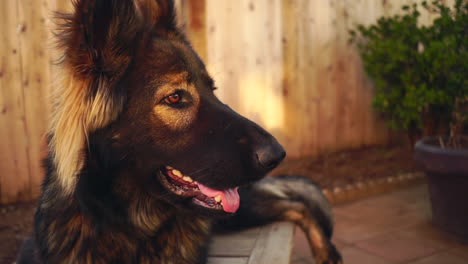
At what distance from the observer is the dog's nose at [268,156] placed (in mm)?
1593

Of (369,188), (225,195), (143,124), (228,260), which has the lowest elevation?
(369,188)

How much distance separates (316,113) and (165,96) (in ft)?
12.0

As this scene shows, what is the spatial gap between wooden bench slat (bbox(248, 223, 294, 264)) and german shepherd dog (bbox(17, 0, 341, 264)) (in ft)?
1.09

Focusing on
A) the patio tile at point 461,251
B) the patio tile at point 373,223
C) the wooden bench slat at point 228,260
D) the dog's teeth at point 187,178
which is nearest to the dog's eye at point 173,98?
the dog's teeth at point 187,178

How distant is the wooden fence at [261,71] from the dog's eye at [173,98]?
1.90 metres

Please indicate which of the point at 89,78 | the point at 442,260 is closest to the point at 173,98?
the point at 89,78

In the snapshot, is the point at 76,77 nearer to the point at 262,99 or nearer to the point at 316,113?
the point at 262,99

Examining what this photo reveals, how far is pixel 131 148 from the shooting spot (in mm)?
1615

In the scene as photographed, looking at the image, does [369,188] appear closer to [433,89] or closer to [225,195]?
[433,89]

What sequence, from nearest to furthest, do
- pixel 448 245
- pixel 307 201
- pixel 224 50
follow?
pixel 307 201 → pixel 448 245 → pixel 224 50

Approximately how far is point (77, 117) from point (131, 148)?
0.76 ft

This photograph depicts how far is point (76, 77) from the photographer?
157 cm

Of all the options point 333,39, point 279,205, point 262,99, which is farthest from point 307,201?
point 333,39

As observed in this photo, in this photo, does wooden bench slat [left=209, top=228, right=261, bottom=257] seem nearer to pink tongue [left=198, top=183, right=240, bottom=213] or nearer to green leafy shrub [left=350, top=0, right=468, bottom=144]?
pink tongue [left=198, top=183, right=240, bottom=213]
